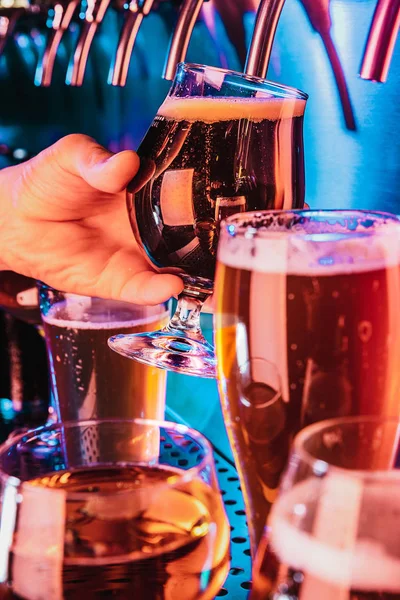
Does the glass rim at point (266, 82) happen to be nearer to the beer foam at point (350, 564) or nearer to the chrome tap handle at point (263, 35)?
the chrome tap handle at point (263, 35)

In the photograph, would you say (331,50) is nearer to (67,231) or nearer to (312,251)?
(67,231)

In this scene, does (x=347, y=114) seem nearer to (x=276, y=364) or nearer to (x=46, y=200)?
(x=46, y=200)

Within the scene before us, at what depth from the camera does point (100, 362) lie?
3.82ft

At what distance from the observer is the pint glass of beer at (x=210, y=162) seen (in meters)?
0.81

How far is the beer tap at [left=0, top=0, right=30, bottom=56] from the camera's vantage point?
2.19 m

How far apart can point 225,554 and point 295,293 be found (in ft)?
0.60

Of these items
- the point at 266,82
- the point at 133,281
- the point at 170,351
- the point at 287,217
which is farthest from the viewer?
the point at 133,281

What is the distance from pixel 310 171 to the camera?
1.13 metres

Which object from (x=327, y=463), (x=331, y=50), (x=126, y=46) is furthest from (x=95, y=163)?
(x=327, y=463)

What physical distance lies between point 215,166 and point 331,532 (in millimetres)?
513

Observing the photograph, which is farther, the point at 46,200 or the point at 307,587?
the point at 46,200

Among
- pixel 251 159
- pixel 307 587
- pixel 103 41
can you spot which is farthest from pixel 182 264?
pixel 103 41

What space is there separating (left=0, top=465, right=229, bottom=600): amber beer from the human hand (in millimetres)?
519

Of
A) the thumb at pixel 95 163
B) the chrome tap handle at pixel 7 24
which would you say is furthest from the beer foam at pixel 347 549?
the chrome tap handle at pixel 7 24
